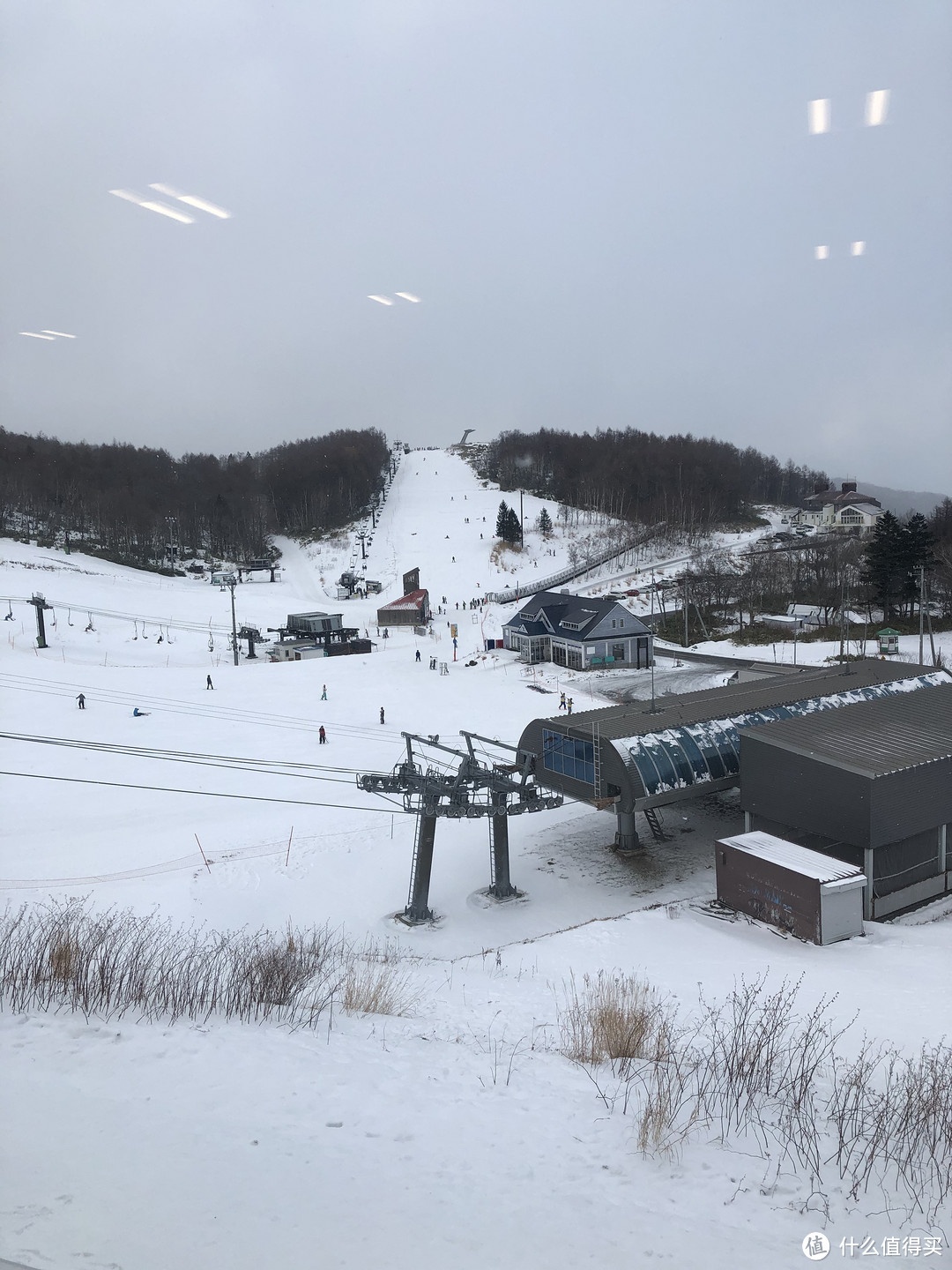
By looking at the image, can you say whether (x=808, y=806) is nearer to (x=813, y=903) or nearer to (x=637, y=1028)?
(x=813, y=903)

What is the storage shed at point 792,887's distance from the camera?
1199 cm

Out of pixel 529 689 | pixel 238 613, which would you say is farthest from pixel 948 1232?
pixel 238 613

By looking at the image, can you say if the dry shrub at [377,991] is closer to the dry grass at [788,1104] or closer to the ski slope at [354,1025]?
the ski slope at [354,1025]

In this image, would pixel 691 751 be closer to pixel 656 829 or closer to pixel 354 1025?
pixel 656 829

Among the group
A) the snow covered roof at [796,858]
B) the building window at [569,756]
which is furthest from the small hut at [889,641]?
the snow covered roof at [796,858]

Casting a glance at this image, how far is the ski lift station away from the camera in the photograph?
44.4 ft

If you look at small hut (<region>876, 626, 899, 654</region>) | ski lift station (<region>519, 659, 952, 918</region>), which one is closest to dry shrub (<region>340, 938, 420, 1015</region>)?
ski lift station (<region>519, 659, 952, 918</region>)

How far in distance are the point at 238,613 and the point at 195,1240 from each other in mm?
49475

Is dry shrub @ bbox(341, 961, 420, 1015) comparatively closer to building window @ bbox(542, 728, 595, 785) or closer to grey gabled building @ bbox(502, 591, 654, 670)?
building window @ bbox(542, 728, 595, 785)

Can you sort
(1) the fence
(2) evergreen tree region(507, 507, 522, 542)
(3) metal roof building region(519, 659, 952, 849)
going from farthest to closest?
(2) evergreen tree region(507, 507, 522, 542), (1) the fence, (3) metal roof building region(519, 659, 952, 849)

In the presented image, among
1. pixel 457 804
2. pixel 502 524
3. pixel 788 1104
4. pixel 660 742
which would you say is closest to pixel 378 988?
pixel 788 1104

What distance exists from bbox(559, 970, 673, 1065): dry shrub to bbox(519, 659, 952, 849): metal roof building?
7302mm

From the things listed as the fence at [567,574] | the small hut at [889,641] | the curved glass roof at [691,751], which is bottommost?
the curved glass roof at [691,751]

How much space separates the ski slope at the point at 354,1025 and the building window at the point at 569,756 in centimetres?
185
